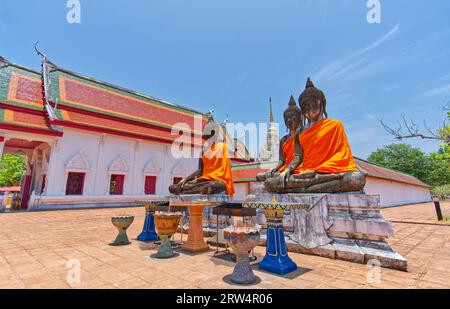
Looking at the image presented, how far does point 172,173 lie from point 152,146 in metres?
2.65

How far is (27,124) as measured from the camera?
11.7 metres

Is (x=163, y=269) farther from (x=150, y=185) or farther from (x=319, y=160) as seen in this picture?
(x=150, y=185)

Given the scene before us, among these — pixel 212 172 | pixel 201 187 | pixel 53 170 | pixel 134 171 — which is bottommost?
pixel 201 187

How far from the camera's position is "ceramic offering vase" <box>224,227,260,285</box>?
2701 mm

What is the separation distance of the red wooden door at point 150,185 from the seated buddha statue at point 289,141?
1329 cm

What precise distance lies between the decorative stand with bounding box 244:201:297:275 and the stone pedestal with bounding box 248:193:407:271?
11cm

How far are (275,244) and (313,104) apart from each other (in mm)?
3425

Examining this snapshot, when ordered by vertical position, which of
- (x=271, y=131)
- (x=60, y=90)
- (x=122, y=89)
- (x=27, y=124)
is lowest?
(x=27, y=124)

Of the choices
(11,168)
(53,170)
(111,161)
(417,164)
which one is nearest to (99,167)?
(111,161)

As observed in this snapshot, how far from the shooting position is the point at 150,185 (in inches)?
679

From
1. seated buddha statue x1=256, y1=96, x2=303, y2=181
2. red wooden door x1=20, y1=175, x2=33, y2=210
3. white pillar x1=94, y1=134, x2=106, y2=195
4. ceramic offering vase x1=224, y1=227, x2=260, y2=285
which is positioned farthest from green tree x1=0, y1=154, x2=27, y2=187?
ceramic offering vase x1=224, y1=227, x2=260, y2=285

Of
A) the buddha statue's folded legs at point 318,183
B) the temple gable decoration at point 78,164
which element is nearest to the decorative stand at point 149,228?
the buddha statue's folded legs at point 318,183
